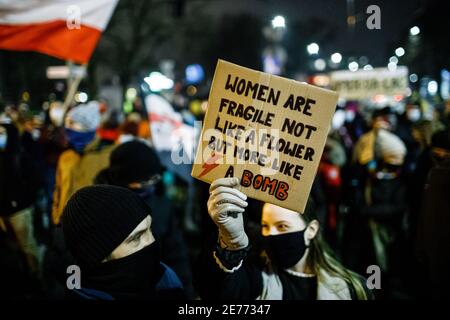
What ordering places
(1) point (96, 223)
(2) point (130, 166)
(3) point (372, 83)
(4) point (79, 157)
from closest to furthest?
(1) point (96, 223) → (2) point (130, 166) → (4) point (79, 157) → (3) point (372, 83)

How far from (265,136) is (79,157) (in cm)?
293

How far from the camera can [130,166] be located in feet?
12.4


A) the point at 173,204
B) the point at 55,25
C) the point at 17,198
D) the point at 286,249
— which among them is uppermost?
the point at 55,25

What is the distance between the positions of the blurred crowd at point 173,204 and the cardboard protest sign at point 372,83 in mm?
3912

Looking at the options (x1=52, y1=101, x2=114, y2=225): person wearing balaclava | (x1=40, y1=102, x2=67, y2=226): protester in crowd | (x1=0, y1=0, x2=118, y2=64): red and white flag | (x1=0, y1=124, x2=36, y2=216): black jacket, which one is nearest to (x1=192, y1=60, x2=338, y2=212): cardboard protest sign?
(x1=52, y1=101, x2=114, y2=225): person wearing balaclava

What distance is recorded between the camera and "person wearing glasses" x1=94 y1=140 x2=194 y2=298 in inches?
148

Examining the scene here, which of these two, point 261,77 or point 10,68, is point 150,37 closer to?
point 10,68

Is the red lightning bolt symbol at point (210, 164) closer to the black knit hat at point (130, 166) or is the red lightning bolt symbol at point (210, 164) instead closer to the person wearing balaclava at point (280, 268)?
the person wearing balaclava at point (280, 268)

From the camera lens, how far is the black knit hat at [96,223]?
219 cm

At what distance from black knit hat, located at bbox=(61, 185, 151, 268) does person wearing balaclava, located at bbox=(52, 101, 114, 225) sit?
2.10 m

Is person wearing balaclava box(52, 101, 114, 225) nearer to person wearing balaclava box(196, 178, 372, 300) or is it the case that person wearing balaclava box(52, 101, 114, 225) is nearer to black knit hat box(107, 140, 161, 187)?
black knit hat box(107, 140, 161, 187)

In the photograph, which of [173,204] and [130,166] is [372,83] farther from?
[130,166]

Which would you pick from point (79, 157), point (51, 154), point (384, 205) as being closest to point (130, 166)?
point (79, 157)

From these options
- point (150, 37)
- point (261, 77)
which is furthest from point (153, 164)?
point (150, 37)
